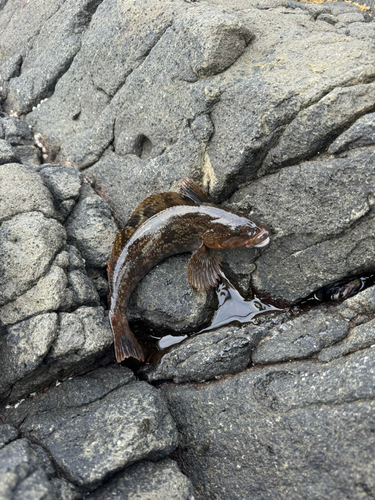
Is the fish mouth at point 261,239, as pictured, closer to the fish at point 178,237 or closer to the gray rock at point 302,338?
the fish at point 178,237

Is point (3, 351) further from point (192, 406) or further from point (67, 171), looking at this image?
point (67, 171)

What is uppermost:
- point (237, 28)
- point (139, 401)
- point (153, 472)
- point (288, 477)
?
point (237, 28)

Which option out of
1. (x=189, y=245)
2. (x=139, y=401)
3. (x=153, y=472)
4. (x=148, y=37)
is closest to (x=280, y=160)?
(x=189, y=245)

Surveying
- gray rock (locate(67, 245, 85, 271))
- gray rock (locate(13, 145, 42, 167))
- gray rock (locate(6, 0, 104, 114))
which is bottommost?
gray rock (locate(67, 245, 85, 271))

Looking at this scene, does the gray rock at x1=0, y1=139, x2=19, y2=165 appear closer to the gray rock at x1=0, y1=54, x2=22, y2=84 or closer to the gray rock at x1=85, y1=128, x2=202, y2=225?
the gray rock at x1=85, y1=128, x2=202, y2=225

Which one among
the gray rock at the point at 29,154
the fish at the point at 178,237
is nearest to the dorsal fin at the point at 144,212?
the fish at the point at 178,237

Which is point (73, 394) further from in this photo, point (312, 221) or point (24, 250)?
point (312, 221)

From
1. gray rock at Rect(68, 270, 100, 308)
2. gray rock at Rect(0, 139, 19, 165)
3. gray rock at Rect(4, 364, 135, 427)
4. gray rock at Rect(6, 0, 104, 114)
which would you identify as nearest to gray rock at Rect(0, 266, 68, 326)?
gray rock at Rect(68, 270, 100, 308)
